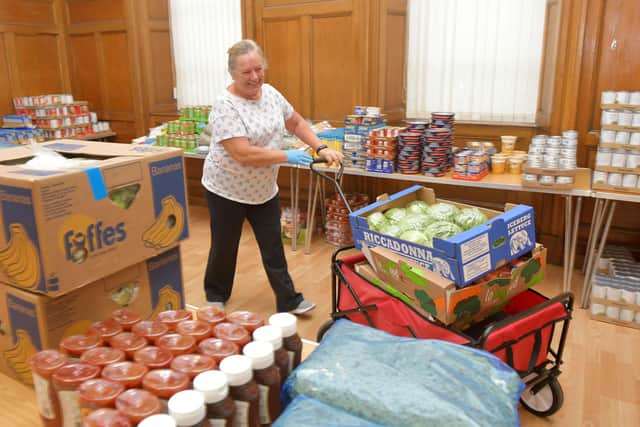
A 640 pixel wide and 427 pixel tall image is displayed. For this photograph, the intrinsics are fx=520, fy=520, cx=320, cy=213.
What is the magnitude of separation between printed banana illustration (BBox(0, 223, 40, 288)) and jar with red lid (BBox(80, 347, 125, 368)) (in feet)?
0.73

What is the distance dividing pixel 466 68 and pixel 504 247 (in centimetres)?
261

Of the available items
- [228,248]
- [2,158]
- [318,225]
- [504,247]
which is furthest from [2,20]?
[504,247]

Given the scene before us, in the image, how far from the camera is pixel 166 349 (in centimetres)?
107

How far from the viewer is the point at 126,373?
Answer: 99 centimetres

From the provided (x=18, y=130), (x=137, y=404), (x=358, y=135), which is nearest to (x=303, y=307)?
(x=358, y=135)

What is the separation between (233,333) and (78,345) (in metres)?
0.33

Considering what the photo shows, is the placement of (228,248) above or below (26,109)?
below

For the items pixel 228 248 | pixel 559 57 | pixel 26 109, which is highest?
pixel 559 57

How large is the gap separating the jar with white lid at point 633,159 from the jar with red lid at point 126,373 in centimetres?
295

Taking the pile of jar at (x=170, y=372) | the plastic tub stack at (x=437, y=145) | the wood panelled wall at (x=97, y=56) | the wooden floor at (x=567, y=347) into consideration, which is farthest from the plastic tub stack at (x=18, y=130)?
the pile of jar at (x=170, y=372)

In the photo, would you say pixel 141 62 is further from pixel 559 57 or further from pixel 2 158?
pixel 2 158

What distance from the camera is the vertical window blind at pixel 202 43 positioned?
5289 millimetres

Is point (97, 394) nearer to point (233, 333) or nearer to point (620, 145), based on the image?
point (233, 333)

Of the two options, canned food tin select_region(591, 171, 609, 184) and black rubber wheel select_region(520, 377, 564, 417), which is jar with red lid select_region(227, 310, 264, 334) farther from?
canned food tin select_region(591, 171, 609, 184)
